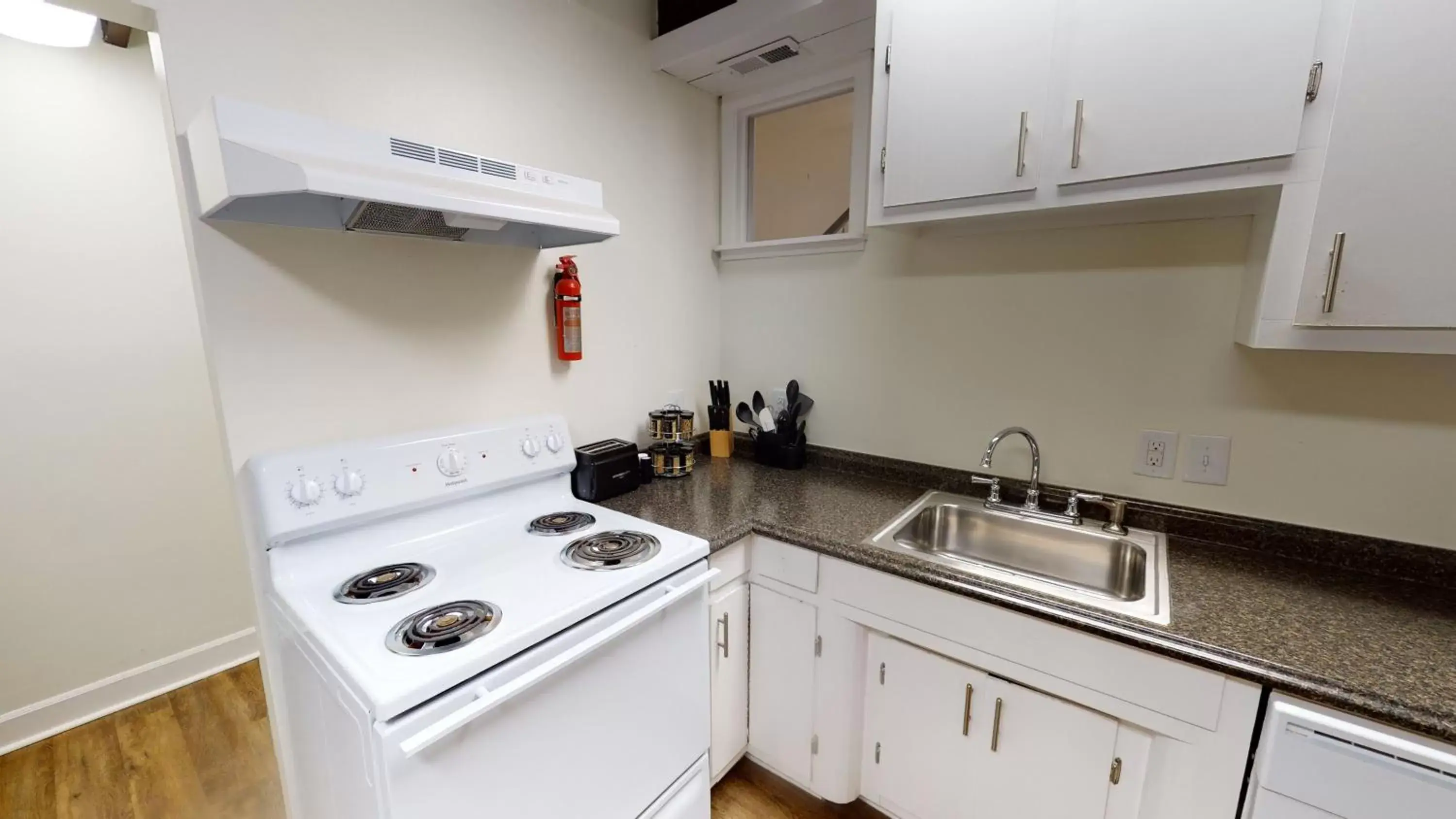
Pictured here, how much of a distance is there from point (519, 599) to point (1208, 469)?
1.73 meters

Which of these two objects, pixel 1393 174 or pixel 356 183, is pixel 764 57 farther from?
pixel 1393 174

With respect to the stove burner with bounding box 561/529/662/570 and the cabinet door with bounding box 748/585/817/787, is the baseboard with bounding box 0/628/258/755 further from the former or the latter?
the cabinet door with bounding box 748/585/817/787

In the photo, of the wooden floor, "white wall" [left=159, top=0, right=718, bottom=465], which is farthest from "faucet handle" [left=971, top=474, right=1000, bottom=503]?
"white wall" [left=159, top=0, right=718, bottom=465]

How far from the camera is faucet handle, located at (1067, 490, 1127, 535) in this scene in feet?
4.95

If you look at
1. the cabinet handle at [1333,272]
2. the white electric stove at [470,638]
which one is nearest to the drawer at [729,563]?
the white electric stove at [470,638]

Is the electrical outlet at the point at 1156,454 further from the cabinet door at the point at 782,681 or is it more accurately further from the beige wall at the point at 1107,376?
the cabinet door at the point at 782,681

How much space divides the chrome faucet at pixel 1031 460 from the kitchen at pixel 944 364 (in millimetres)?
49

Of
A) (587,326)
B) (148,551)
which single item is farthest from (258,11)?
(148,551)

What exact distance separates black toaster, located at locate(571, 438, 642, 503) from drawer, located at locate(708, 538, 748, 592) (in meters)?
0.45

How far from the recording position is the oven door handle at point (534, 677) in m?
0.82

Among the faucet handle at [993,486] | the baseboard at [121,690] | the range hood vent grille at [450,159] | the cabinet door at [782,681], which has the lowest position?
the baseboard at [121,690]

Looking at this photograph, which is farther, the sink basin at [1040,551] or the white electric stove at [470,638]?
the sink basin at [1040,551]

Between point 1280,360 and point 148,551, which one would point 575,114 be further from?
point 148,551

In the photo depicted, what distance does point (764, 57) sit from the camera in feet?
6.13
